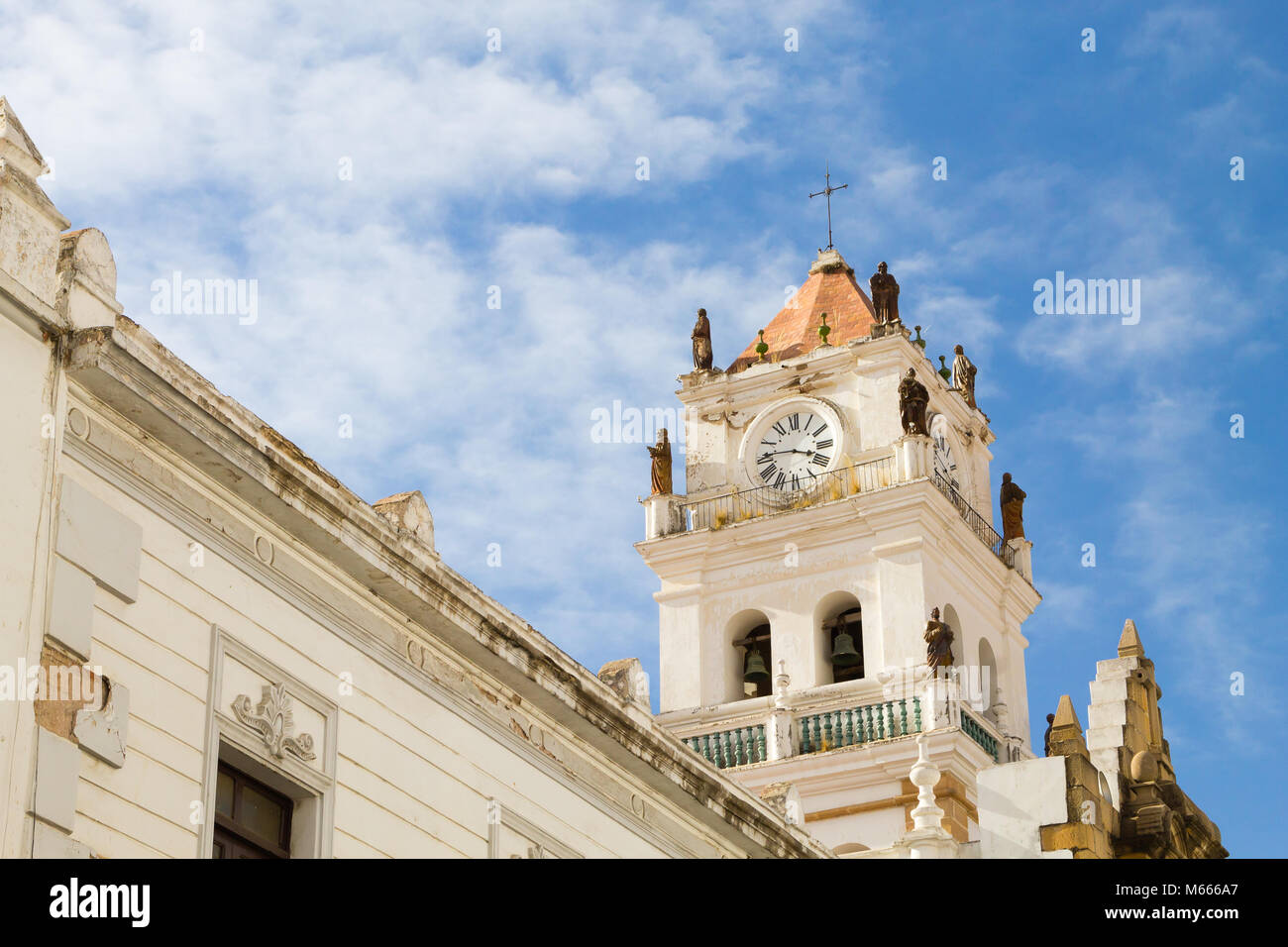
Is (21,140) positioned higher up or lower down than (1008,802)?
higher up

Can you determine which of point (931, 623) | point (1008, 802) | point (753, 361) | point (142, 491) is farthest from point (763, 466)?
point (142, 491)

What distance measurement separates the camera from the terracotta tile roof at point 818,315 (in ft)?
127

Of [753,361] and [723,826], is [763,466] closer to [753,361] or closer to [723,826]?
[753,361]

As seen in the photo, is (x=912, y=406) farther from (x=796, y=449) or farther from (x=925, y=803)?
(x=925, y=803)

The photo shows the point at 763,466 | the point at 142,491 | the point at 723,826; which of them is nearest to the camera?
the point at 142,491

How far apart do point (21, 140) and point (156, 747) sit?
3671 mm

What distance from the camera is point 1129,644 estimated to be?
24.9m

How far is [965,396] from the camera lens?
1551 inches

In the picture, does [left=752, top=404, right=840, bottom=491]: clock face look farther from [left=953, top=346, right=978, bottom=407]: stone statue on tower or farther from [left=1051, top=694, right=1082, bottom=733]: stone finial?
[left=1051, top=694, right=1082, bottom=733]: stone finial

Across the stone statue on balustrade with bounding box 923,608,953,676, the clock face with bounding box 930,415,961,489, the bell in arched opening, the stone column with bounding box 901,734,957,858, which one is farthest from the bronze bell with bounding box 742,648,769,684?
the stone column with bounding box 901,734,957,858

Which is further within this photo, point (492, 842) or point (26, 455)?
point (492, 842)

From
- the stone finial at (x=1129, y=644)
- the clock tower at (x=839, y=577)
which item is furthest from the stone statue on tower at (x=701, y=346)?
the stone finial at (x=1129, y=644)
